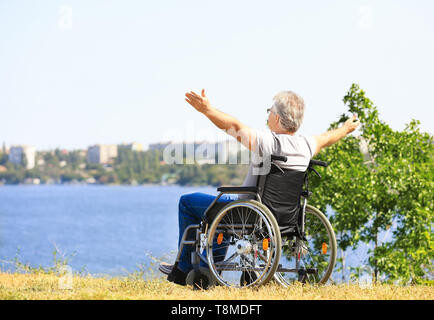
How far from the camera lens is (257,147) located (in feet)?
13.7

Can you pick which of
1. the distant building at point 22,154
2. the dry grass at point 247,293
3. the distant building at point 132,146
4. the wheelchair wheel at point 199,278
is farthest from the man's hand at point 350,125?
the distant building at point 22,154

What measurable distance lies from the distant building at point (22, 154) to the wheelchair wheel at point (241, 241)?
9146 cm

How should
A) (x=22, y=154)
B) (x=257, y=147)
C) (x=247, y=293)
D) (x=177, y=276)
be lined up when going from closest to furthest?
(x=247, y=293) → (x=257, y=147) → (x=177, y=276) → (x=22, y=154)

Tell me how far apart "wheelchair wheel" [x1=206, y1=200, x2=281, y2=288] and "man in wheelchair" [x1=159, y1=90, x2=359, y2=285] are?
0.10ft

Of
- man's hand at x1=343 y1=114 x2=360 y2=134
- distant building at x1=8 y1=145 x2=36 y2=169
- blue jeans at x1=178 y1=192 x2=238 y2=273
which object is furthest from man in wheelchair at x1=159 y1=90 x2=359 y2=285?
distant building at x1=8 y1=145 x2=36 y2=169

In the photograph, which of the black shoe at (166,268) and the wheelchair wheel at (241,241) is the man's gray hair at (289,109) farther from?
the black shoe at (166,268)

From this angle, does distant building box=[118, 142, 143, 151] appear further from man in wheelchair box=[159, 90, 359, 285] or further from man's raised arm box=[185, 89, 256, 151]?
man's raised arm box=[185, 89, 256, 151]

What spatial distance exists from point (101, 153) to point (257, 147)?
267 ft

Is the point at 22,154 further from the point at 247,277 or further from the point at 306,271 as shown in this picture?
the point at 306,271

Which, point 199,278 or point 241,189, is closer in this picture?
point 241,189

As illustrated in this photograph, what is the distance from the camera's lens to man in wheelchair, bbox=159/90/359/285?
4.04 metres

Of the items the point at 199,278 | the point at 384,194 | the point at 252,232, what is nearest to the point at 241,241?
the point at 252,232

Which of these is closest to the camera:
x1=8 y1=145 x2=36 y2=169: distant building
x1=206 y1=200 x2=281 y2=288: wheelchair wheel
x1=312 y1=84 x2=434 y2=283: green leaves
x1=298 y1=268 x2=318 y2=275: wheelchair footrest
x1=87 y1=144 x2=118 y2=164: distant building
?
x1=206 y1=200 x2=281 y2=288: wheelchair wheel
